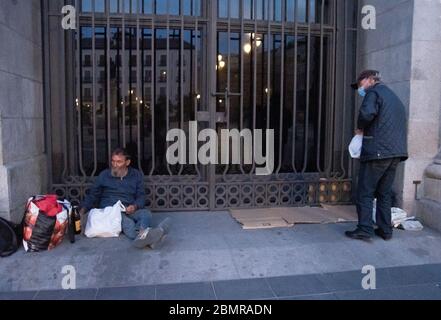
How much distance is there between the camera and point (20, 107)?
4941 millimetres

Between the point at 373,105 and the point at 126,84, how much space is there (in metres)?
3.19

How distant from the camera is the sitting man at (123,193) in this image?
499 centimetres

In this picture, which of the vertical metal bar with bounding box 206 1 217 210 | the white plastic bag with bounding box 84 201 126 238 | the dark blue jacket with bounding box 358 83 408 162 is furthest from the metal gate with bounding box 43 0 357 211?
the dark blue jacket with bounding box 358 83 408 162

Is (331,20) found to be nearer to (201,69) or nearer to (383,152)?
(201,69)

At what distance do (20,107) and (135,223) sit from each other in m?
1.86

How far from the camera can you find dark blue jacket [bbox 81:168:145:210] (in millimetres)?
5152

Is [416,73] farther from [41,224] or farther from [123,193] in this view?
[41,224]

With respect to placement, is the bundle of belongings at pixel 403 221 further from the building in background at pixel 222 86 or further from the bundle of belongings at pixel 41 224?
the bundle of belongings at pixel 41 224

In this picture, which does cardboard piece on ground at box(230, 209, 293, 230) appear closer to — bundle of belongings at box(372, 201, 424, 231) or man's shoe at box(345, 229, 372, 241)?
man's shoe at box(345, 229, 372, 241)

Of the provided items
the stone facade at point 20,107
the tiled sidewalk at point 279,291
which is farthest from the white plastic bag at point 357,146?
the stone facade at point 20,107

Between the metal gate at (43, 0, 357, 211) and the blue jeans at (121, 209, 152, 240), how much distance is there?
85 cm

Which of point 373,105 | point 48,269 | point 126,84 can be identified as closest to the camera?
point 48,269

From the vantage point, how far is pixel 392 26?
18.5 feet
